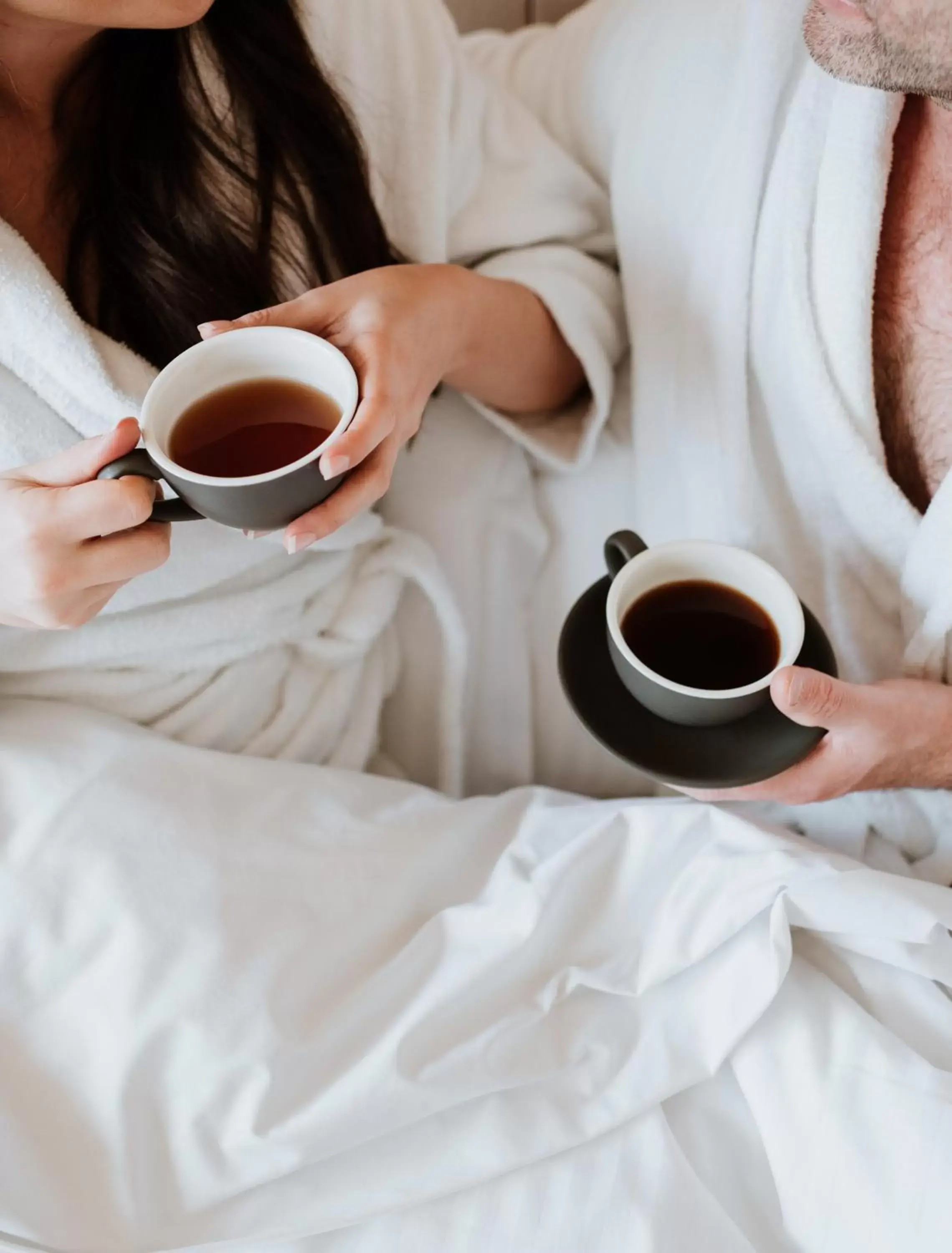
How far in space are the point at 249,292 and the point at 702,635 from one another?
1.57ft

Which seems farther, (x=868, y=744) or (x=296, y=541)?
(x=868, y=744)

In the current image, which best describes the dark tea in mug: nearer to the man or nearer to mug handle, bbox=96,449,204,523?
mug handle, bbox=96,449,204,523

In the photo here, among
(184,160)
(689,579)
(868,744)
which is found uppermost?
(184,160)

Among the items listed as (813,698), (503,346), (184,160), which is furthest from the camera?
(503,346)

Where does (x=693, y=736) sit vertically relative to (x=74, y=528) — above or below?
below

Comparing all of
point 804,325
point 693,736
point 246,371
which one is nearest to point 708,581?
point 693,736

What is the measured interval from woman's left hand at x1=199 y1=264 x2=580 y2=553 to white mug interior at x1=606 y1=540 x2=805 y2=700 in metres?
0.20

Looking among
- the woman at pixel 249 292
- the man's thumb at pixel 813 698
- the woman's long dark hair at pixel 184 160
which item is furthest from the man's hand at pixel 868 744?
the woman's long dark hair at pixel 184 160

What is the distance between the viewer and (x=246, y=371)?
0.72 m

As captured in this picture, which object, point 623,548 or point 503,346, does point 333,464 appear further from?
point 503,346

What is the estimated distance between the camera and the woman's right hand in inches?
24.9

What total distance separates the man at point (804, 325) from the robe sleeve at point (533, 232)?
0.15 feet

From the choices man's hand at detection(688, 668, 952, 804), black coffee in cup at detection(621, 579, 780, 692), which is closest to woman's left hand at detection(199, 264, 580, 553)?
black coffee in cup at detection(621, 579, 780, 692)

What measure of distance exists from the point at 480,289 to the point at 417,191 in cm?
12
